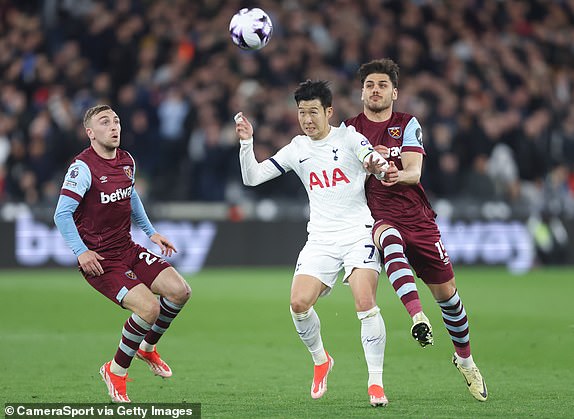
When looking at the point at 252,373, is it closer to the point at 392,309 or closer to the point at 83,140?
the point at 392,309

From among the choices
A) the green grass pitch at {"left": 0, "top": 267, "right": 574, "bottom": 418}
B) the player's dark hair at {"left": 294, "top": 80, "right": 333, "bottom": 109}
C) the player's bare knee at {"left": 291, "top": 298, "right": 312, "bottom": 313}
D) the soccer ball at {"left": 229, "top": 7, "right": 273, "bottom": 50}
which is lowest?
the green grass pitch at {"left": 0, "top": 267, "right": 574, "bottom": 418}

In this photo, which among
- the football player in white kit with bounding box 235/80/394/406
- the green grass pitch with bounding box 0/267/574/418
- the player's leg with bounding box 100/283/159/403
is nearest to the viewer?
the green grass pitch with bounding box 0/267/574/418

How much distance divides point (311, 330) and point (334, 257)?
1.90ft

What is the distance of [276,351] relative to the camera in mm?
11258

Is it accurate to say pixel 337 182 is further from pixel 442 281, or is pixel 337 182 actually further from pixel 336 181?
pixel 442 281

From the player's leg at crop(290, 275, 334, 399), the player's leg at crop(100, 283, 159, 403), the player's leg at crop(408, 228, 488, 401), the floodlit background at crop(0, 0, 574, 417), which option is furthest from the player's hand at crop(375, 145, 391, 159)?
the floodlit background at crop(0, 0, 574, 417)

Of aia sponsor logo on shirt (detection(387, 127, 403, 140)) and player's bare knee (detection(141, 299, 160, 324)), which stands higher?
aia sponsor logo on shirt (detection(387, 127, 403, 140))

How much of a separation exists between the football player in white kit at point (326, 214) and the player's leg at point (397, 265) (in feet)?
0.27

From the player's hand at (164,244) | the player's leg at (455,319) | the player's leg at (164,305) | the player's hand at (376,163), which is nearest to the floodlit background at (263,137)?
the player's leg at (164,305)

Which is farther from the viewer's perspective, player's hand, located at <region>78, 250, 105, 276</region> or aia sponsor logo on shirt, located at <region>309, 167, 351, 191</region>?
aia sponsor logo on shirt, located at <region>309, 167, 351, 191</region>

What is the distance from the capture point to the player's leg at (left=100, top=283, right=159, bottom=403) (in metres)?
8.21

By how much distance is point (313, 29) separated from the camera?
2220 centimetres

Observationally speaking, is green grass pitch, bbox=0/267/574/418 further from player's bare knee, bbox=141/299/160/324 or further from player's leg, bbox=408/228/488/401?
player's bare knee, bbox=141/299/160/324

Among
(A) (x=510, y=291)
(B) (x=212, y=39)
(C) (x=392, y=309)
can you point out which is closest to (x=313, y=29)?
(B) (x=212, y=39)
